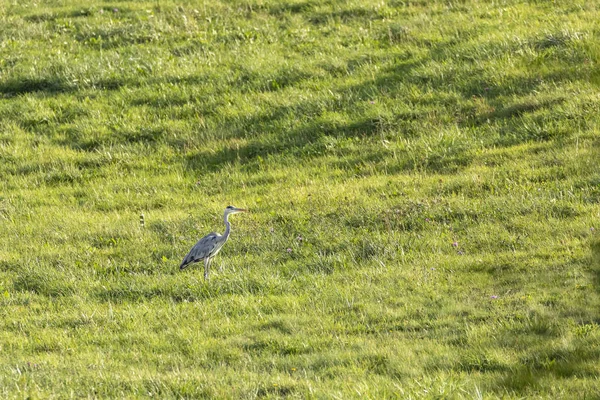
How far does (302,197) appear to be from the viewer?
1432cm

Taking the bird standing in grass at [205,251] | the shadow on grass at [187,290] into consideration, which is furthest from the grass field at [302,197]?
the bird standing in grass at [205,251]

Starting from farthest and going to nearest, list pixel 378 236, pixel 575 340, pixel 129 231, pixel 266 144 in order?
pixel 266 144, pixel 129 231, pixel 378 236, pixel 575 340

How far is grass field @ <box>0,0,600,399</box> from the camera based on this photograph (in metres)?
9.09

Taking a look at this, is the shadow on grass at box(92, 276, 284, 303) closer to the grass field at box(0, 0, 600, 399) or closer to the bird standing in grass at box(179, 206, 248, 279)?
the grass field at box(0, 0, 600, 399)

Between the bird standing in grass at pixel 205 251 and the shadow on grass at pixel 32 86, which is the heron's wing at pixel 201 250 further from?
the shadow on grass at pixel 32 86

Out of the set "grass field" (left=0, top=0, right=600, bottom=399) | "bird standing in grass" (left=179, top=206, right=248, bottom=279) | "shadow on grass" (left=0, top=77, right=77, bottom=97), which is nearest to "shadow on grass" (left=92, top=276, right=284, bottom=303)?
"grass field" (left=0, top=0, right=600, bottom=399)

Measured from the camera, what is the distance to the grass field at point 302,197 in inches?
358

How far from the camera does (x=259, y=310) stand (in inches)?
417

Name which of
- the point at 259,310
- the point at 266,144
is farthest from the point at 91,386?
the point at 266,144

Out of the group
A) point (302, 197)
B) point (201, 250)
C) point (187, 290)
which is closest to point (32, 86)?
point (302, 197)

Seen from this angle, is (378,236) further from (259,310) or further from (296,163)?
(296,163)

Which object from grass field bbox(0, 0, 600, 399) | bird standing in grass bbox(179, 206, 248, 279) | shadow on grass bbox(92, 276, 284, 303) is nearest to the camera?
grass field bbox(0, 0, 600, 399)

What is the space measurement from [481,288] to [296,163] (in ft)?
20.4

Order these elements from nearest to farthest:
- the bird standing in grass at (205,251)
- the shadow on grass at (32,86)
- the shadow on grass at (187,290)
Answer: the shadow on grass at (187,290) < the bird standing in grass at (205,251) < the shadow on grass at (32,86)
